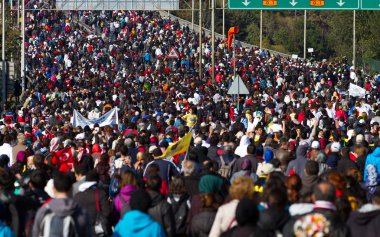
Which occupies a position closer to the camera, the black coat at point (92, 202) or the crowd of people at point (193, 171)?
the crowd of people at point (193, 171)

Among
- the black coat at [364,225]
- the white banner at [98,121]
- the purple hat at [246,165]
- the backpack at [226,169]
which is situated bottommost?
the white banner at [98,121]

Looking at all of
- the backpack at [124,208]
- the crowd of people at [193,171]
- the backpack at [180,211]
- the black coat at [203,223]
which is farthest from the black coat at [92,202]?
the black coat at [203,223]

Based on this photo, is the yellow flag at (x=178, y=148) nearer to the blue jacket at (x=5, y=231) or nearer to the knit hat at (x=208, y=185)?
the knit hat at (x=208, y=185)

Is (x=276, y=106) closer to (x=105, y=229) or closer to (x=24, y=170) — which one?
(x=24, y=170)

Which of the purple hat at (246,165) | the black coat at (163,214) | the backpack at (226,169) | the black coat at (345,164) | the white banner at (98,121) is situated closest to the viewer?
the black coat at (163,214)

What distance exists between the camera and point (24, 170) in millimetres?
17250

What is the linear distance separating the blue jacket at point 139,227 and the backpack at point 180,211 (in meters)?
2.05

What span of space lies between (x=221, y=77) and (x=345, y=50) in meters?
40.3

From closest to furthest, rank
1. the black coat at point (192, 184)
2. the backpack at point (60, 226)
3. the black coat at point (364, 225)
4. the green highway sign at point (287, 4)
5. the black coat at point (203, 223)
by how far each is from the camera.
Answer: the backpack at point (60, 226) < the black coat at point (364, 225) < the black coat at point (203, 223) < the black coat at point (192, 184) < the green highway sign at point (287, 4)

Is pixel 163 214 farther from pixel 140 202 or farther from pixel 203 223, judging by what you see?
pixel 140 202

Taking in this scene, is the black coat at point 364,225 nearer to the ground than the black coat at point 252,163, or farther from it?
farther from it

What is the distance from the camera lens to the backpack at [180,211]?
13.5 metres

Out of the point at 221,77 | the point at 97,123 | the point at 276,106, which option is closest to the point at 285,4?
the point at 221,77

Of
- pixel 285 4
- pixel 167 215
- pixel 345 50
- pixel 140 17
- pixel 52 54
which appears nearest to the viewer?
pixel 167 215
